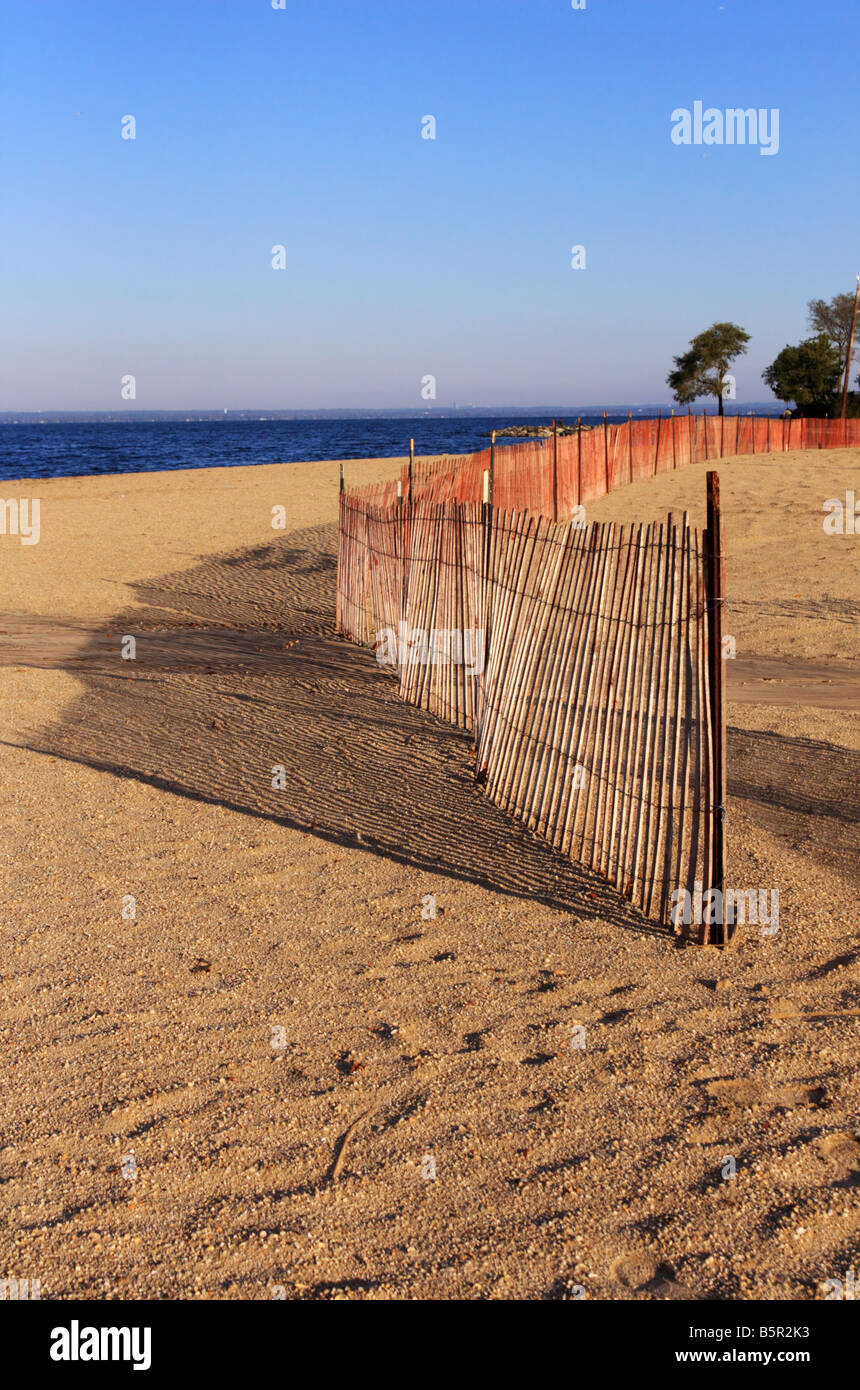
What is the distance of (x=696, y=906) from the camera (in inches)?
171

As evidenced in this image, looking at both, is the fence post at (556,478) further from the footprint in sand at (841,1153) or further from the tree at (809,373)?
the tree at (809,373)

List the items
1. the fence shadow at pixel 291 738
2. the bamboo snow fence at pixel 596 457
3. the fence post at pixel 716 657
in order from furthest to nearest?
the bamboo snow fence at pixel 596 457 → the fence shadow at pixel 291 738 → the fence post at pixel 716 657

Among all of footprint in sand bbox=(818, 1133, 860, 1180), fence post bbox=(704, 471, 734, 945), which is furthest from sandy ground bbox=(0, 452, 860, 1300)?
fence post bbox=(704, 471, 734, 945)

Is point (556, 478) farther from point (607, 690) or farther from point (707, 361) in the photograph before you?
point (707, 361)

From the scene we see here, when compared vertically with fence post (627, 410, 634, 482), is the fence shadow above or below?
below

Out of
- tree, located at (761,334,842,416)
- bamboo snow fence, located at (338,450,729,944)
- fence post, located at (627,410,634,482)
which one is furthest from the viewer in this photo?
tree, located at (761,334,842,416)

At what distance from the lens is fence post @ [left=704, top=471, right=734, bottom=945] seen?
405 centimetres

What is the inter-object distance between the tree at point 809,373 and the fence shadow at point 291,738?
44.9 m

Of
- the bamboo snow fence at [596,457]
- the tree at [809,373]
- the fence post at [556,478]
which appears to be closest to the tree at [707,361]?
the tree at [809,373]

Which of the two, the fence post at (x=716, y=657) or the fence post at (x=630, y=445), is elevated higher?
the fence post at (x=630, y=445)

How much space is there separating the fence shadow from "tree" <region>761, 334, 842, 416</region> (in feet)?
147

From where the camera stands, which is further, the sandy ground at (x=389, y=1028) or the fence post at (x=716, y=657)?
the fence post at (x=716, y=657)

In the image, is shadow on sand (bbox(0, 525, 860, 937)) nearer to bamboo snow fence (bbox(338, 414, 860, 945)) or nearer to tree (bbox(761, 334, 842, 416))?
bamboo snow fence (bbox(338, 414, 860, 945))

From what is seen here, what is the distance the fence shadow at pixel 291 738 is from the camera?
17.0 feet
